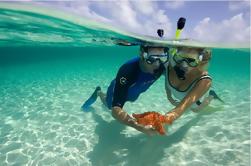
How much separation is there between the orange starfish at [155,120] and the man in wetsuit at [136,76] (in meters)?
0.14

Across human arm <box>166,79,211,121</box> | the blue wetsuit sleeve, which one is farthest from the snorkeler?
the blue wetsuit sleeve

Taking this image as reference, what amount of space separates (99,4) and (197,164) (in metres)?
9.08

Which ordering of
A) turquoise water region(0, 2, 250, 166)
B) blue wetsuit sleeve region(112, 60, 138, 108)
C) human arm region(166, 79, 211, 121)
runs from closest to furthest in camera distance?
1. human arm region(166, 79, 211, 121)
2. blue wetsuit sleeve region(112, 60, 138, 108)
3. turquoise water region(0, 2, 250, 166)

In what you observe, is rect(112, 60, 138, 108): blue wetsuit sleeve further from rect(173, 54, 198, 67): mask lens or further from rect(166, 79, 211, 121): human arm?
rect(166, 79, 211, 121): human arm

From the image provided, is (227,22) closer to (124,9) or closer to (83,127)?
(124,9)

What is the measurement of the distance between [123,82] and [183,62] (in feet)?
5.66

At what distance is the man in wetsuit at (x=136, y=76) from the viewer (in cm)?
603

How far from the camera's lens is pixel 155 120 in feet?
17.6

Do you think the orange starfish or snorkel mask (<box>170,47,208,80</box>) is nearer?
the orange starfish

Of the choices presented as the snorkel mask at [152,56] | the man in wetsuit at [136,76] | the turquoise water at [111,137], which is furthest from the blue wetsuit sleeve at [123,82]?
the turquoise water at [111,137]

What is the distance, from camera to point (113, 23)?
538 inches

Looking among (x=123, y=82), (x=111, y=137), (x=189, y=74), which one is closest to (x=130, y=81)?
(x=123, y=82)

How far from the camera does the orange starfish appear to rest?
523 centimetres

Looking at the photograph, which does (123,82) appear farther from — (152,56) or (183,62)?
(183,62)
